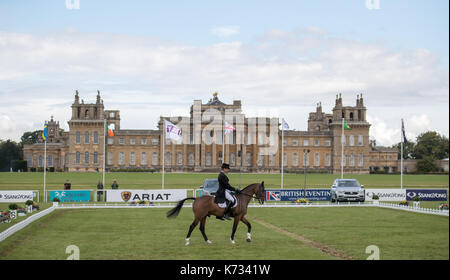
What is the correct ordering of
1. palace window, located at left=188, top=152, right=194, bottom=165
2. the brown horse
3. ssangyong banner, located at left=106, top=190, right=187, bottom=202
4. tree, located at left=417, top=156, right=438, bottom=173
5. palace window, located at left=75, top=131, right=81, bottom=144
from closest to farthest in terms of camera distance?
the brown horse < ssangyong banner, located at left=106, top=190, right=187, bottom=202 < palace window, located at left=75, top=131, right=81, bottom=144 < palace window, located at left=188, top=152, right=194, bottom=165 < tree, located at left=417, top=156, right=438, bottom=173

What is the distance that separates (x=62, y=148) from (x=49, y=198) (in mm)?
75037

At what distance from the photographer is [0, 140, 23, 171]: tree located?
109 metres

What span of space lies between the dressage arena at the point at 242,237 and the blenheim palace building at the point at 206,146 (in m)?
79.3

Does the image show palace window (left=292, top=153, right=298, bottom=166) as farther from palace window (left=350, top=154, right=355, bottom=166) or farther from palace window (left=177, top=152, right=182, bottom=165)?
palace window (left=177, top=152, right=182, bottom=165)

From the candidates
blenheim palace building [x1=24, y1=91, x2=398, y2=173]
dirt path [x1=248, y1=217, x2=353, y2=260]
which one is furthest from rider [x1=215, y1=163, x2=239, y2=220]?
blenheim palace building [x1=24, y1=91, x2=398, y2=173]

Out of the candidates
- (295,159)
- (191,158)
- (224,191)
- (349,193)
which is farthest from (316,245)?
(295,159)

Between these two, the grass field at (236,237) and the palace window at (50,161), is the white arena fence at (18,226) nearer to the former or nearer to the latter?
the grass field at (236,237)

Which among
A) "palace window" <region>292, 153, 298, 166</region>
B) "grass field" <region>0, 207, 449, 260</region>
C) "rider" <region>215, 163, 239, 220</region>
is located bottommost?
"grass field" <region>0, 207, 449, 260</region>

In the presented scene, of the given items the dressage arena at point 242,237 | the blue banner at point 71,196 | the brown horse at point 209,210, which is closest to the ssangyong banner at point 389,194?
the dressage arena at point 242,237

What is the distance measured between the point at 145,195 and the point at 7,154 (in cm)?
8753

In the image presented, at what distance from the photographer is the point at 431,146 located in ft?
447

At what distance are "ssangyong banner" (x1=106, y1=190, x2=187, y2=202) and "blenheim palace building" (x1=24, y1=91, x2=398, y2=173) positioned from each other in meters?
68.7

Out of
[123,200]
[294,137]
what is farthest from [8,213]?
→ [294,137]
